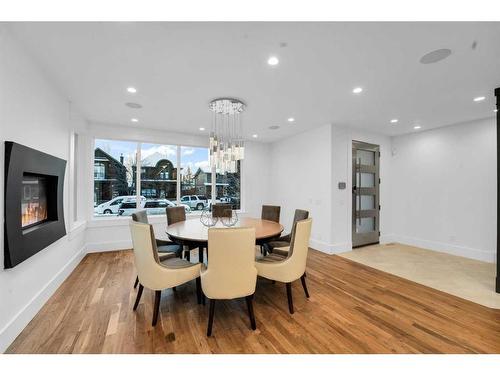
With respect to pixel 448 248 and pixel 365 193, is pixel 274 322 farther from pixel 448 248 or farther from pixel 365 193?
pixel 448 248

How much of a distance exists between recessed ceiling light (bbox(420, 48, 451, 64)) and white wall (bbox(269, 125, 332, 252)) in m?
2.28

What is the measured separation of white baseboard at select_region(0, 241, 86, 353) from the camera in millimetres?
1831

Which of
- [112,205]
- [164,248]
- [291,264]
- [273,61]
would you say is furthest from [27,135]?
[291,264]

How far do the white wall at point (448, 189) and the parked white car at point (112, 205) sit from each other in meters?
6.31

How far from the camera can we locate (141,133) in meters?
4.90

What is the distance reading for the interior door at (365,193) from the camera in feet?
16.2

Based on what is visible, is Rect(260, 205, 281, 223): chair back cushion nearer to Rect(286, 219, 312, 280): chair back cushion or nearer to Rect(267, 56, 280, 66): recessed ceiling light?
Rect(286, 219, 312, 280): chair back cushion

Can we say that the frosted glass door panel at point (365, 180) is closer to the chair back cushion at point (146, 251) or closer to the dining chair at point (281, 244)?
the dining chair at point (281, 244)

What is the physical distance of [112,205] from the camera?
483 centimetres

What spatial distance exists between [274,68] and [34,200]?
3005mm

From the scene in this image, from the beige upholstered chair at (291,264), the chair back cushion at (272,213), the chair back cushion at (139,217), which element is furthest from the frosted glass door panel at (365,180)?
the chair back cushion at (139,217)

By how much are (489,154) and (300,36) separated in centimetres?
449
